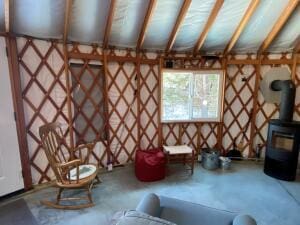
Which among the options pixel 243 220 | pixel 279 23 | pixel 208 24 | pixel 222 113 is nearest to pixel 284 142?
pixel 222 113

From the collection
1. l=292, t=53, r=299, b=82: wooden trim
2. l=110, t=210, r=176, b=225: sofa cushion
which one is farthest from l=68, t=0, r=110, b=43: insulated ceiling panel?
l=292, t=53, r=299, b=82: wooden trim

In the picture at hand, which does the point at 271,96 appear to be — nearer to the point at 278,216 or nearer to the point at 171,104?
the point at 171,104

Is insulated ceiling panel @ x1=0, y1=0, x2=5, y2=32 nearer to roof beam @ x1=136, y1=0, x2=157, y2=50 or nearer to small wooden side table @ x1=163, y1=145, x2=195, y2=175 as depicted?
roof beam @ x1=136, y1=0, x2=157, y2=50

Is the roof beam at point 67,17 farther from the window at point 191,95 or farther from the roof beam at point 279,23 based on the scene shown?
the roof beam at point 279,23

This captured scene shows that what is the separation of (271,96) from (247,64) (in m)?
0.76

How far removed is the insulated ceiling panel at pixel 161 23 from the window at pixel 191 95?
58 cm

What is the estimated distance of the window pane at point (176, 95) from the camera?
377 centimetres

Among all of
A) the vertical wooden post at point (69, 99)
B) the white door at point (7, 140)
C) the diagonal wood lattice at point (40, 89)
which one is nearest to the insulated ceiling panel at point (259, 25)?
the vertical wooden post at point (69, 99)

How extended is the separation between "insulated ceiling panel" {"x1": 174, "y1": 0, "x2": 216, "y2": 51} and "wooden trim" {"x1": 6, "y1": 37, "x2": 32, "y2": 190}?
7.94 feet

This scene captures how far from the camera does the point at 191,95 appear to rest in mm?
3857

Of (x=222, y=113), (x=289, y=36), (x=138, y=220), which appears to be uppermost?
(x=289, y=36)

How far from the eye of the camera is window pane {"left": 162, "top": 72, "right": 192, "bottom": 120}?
377cm

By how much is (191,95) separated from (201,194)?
5.85 ft

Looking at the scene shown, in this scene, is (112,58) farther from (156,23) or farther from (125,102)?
(156,23)
